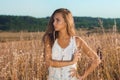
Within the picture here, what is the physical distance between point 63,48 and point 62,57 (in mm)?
114

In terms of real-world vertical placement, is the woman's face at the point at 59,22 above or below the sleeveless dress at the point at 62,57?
above

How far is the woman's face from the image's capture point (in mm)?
4156

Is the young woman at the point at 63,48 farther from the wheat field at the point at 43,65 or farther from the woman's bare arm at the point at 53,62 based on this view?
the wheat field at the point at 43,65

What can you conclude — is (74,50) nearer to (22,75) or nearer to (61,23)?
(61,23)

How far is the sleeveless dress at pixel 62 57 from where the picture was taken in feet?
13.4

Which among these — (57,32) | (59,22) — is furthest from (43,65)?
(59,22)

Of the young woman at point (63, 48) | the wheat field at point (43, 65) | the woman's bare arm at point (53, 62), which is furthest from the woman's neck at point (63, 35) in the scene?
the wheat field at point (43, 65)

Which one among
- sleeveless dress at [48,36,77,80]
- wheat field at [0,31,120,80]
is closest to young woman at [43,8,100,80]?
sleeveless dress at [48,36,77,80]

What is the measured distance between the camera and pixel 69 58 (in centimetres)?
412

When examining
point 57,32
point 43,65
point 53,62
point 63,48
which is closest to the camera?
point 53,62

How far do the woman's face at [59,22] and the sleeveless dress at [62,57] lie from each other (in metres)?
0.16

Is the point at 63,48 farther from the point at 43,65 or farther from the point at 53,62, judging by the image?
the point at 43,65

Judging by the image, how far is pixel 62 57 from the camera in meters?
4.12

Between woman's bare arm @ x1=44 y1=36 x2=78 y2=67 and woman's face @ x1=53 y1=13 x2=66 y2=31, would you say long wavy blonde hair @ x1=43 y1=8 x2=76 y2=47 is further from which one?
woman's bare arm @ x1=44 y1=36 x2=78 y2=67
